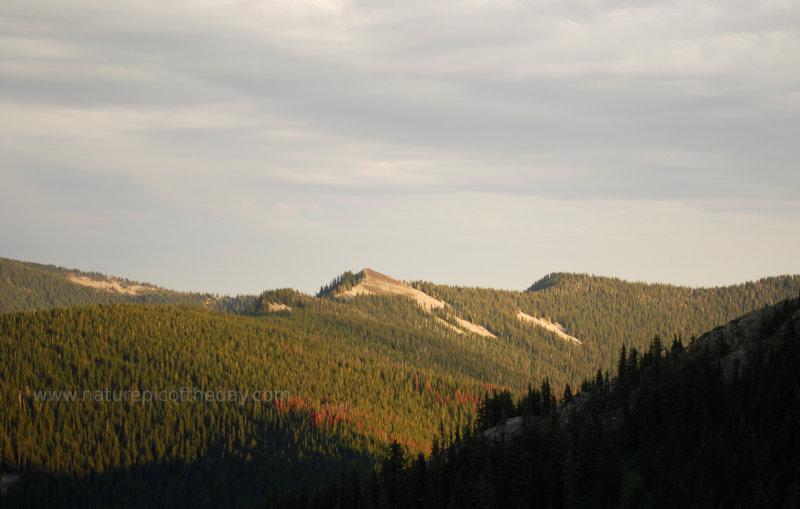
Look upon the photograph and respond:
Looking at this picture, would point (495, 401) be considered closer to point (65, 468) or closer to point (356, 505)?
point (356, 505)

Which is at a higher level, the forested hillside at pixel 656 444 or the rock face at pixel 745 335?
the rock face at pixel 745 335

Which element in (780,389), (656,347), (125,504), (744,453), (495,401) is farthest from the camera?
(125,504)

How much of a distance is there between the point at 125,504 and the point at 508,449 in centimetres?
11645

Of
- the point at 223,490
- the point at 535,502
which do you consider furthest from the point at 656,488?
the point at 223,490

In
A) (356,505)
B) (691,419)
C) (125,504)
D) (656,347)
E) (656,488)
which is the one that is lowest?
(125,504)

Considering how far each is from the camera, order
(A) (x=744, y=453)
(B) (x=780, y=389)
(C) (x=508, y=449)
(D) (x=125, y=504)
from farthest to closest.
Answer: (D) (x=125, y=504) < (C) (x=508, y=449) < (B) (x=780, y=389) < (A) (x=744, y=453)

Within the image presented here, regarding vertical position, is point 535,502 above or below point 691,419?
below

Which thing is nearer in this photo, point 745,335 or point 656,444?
point 656,444

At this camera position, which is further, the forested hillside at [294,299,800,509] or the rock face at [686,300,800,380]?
the rock face at [686,300,800,380]

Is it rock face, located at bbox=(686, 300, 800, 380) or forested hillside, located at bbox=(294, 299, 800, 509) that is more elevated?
rock face, located at bbox=(686, 300, 800, 380)

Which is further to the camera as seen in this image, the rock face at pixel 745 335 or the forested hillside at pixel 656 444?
the rock face at pixel 745 335

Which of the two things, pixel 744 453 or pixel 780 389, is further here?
pixel 780 389

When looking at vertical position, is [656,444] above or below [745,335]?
below

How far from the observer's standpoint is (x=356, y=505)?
127688 mm
